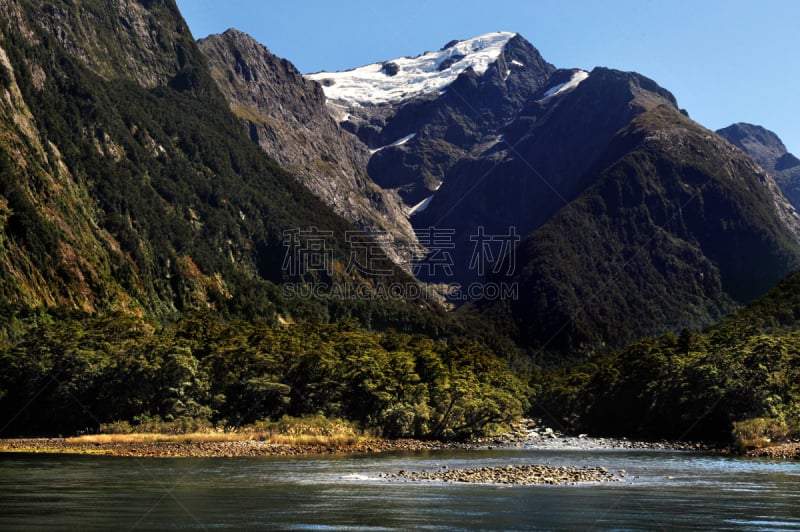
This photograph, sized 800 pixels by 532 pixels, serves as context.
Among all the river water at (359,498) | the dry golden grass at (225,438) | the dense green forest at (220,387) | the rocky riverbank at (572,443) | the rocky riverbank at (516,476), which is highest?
the dense green forest at (220,387)

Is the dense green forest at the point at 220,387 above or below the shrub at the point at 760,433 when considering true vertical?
above

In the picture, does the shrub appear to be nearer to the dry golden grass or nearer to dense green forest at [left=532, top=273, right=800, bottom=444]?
dense green forest at [left=532, top=273, right=800, bottom=444]

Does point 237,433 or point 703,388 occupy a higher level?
point 703,388

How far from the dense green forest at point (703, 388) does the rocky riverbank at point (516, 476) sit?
3357 centimetres

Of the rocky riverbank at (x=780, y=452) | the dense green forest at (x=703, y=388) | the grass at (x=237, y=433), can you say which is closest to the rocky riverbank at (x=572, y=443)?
the dense green forest at (x=703, y=388)

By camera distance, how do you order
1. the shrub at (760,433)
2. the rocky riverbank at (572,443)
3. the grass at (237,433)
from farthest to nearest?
the rocky riverbank at (572,443)
the grass at (237,433)
the shrub at (760,433)

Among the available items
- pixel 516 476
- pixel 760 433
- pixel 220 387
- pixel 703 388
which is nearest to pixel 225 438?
pixel 220 387

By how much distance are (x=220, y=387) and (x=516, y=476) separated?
61027 millimetres

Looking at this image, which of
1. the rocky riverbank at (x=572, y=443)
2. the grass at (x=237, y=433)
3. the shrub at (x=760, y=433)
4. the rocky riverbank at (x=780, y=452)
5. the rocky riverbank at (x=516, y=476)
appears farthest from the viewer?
the rocky riverbank at (x=572, y=443)

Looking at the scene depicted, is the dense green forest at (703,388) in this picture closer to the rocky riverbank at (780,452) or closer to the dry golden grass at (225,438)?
the rocky riverbank at (780,452)

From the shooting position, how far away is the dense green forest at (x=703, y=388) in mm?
97562

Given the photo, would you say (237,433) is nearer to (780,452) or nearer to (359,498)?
(359,498)

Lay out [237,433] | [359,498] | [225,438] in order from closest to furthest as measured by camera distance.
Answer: [359,498] → [225,438] → [237,433]

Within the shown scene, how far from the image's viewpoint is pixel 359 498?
5084 centimetres
